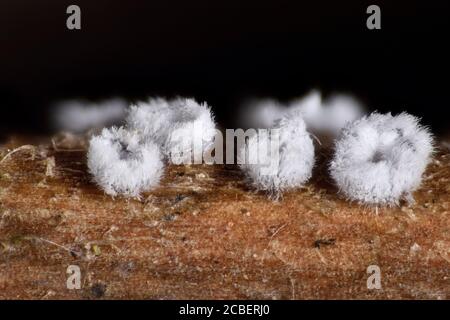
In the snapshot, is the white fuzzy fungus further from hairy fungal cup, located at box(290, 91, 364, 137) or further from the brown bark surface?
hairy fungal cup, located at box(290, 91, 364, 137)

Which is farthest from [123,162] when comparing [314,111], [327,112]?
[327,112]

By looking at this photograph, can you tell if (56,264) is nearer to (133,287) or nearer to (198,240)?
(133,287)

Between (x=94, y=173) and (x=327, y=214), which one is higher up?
(x=94, y=173)

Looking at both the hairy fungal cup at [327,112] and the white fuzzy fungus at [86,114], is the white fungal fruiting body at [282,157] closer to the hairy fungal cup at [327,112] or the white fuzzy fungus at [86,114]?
the hairy fungal cup at [327,112]

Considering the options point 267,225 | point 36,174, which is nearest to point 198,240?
point 267,225

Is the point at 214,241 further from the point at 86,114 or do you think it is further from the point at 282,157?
the point at 86,114

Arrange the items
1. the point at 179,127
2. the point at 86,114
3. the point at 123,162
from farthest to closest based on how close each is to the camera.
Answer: the point at 86,114
the point at 179,127
the point at 123,162

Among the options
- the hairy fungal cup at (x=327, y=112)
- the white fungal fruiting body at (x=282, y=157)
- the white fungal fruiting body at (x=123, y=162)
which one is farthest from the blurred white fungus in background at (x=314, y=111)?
the white fungal fruiting body at (x=123, y=162)
